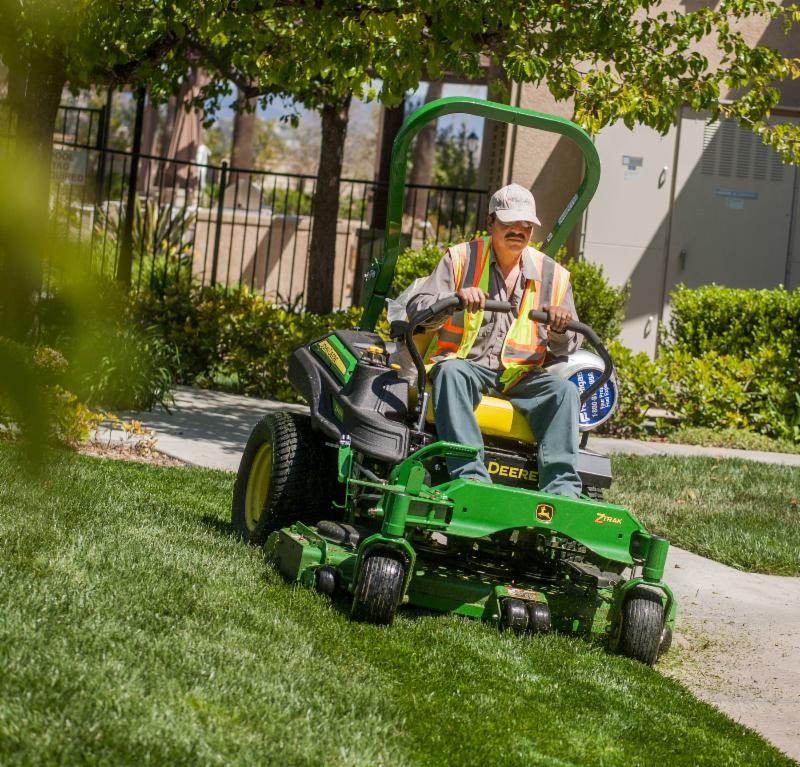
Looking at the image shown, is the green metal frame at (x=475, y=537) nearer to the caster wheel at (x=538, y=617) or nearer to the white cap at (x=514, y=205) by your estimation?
the caster wheel at (x=538, y=617)

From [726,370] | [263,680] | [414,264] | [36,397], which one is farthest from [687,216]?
[36,397]

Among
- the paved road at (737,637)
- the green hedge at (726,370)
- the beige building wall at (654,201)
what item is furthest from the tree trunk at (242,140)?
the paved road at (737,637)

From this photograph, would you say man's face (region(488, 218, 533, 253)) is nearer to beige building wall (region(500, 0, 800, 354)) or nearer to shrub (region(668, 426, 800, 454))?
shrub (region(668, 426, 800, 454))

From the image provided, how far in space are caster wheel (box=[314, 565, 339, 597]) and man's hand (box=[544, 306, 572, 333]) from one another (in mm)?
1300

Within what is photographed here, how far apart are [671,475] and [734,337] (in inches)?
123

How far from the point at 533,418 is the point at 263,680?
1821mm

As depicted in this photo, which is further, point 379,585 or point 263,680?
point 379,585

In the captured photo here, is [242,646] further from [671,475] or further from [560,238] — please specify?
[671,475]

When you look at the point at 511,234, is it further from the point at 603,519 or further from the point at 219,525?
the point at 219,525

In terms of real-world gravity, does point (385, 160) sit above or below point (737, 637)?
above

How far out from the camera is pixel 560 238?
555cm

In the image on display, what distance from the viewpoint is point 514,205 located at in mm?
5090

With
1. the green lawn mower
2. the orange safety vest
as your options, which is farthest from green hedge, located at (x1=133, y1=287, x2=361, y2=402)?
the orange safety vest

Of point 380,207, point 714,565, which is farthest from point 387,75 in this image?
point 380,207
